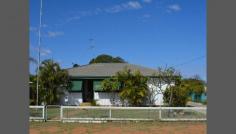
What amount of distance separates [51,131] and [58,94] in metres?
13.4

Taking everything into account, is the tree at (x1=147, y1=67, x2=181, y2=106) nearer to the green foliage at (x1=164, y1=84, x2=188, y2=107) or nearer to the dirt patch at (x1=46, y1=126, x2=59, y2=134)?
the green foliage at (x1=164, y1=84, x2=188, y2=107)

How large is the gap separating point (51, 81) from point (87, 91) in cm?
347

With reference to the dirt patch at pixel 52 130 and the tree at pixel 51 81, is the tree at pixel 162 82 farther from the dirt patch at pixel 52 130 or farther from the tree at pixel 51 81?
the dirt patch at pixel 52 130

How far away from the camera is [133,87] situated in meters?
26.1

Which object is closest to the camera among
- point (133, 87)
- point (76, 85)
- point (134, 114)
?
point (134, 114)

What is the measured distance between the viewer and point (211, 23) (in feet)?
17.4

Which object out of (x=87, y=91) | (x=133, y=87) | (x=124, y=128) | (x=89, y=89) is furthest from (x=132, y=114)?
(x=89, y=89)

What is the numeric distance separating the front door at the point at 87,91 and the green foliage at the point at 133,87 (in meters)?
4.01

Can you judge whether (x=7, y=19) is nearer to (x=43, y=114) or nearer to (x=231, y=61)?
(x=231, y=61)

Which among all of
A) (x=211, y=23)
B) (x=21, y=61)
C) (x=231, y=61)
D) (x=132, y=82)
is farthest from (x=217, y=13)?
(x=132, y=82)

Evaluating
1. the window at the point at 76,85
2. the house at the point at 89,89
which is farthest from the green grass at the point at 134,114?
the window at the point at 76,85

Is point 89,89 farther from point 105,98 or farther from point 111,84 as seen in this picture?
point 111,84

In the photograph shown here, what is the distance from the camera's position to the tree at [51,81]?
2745cm

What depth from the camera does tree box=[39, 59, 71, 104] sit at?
2745 centimetres
